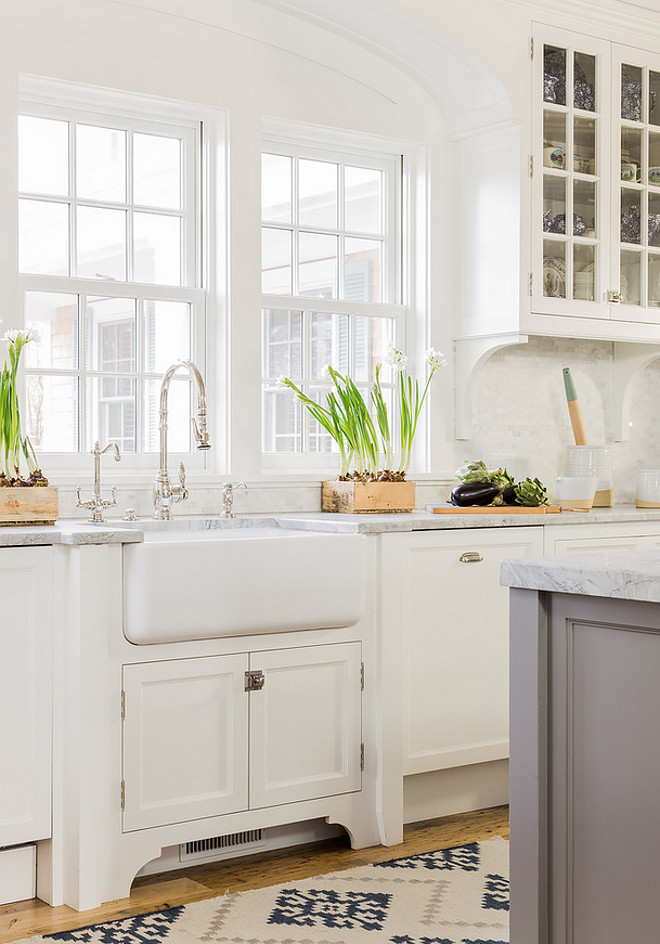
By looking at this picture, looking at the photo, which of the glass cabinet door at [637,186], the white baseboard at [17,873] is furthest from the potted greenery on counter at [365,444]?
the white baseboard at [17,873]

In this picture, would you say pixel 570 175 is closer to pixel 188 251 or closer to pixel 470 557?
pixel 188 251

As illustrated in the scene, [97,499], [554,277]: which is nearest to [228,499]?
[97,499]

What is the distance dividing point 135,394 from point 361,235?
1.09 m

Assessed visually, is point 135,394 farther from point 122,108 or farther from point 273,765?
point 273,765

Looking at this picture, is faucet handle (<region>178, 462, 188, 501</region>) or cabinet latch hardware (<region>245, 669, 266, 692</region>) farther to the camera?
faucet handle (<region>178, 462, 188, 501</region>)

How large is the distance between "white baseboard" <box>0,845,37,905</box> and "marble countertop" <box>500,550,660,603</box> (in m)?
1.53

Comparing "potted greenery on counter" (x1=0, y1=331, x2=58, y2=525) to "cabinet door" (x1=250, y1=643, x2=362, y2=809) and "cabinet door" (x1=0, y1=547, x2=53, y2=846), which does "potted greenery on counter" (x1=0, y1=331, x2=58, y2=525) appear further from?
"cabinet door" (x1=250, y1=643, x2=362, y2=809)

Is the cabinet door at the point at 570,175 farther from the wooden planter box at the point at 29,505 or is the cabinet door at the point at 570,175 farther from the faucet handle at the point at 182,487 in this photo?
the wooden planter box at the point at 29,505

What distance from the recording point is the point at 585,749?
6.12 ft

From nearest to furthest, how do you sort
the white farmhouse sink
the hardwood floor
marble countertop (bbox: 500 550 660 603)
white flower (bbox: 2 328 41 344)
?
marble countertop (bbox: 500 550 660 603)
the hardwood floor
the white farmhouse sink
white flower (bbox: 2 328 41 344)

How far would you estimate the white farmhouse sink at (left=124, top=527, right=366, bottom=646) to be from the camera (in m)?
2.80

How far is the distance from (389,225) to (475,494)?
1.11 meters

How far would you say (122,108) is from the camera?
11.8 feet

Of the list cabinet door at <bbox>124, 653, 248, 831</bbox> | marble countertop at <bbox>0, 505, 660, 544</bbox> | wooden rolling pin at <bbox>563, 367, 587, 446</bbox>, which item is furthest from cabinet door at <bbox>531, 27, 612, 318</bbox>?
cabinet door at <bbox>124, 653, 248, 831</bbox>
